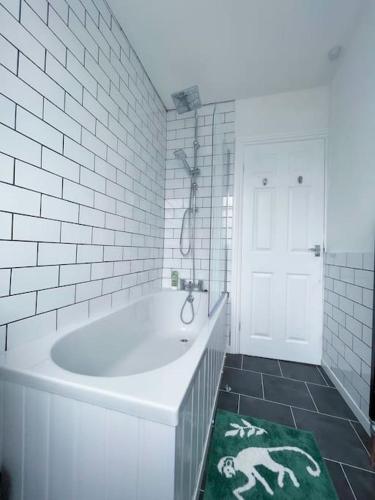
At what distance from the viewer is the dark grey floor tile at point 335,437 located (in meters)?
1.07

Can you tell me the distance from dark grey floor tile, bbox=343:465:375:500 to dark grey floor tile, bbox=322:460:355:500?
23mm

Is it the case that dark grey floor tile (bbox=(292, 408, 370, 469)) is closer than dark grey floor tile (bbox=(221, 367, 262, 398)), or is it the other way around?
dark grey floor tile (bbox=(292, 408, 370, 469))

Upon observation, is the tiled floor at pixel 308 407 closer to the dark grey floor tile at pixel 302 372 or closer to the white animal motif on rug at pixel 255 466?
the dark grey floor tile at pixel 302 372

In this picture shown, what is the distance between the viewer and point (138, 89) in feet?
5.75

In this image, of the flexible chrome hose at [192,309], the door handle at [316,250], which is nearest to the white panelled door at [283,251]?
the door handle at [316,250]

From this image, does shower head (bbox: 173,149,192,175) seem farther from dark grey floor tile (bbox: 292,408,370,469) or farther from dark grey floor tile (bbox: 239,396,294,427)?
dark grey floor tile (bbox: 292,408,370,469)

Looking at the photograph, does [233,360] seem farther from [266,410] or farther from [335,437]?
[335,437]

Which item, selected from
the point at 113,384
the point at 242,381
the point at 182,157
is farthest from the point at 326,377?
the point at 182,157

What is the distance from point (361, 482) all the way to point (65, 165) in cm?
201

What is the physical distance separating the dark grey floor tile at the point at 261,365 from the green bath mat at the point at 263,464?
2.04 ft

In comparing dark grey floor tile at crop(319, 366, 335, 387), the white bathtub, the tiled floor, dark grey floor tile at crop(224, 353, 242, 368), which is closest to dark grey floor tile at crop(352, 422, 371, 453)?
the tiled floor

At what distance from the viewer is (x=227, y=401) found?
4.78 feet

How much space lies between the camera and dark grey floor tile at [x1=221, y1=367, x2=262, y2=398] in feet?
5.15

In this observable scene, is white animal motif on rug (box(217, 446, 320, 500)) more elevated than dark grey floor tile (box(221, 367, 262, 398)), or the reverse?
white animal motif on rug (box(217, 446, 320, 500))
